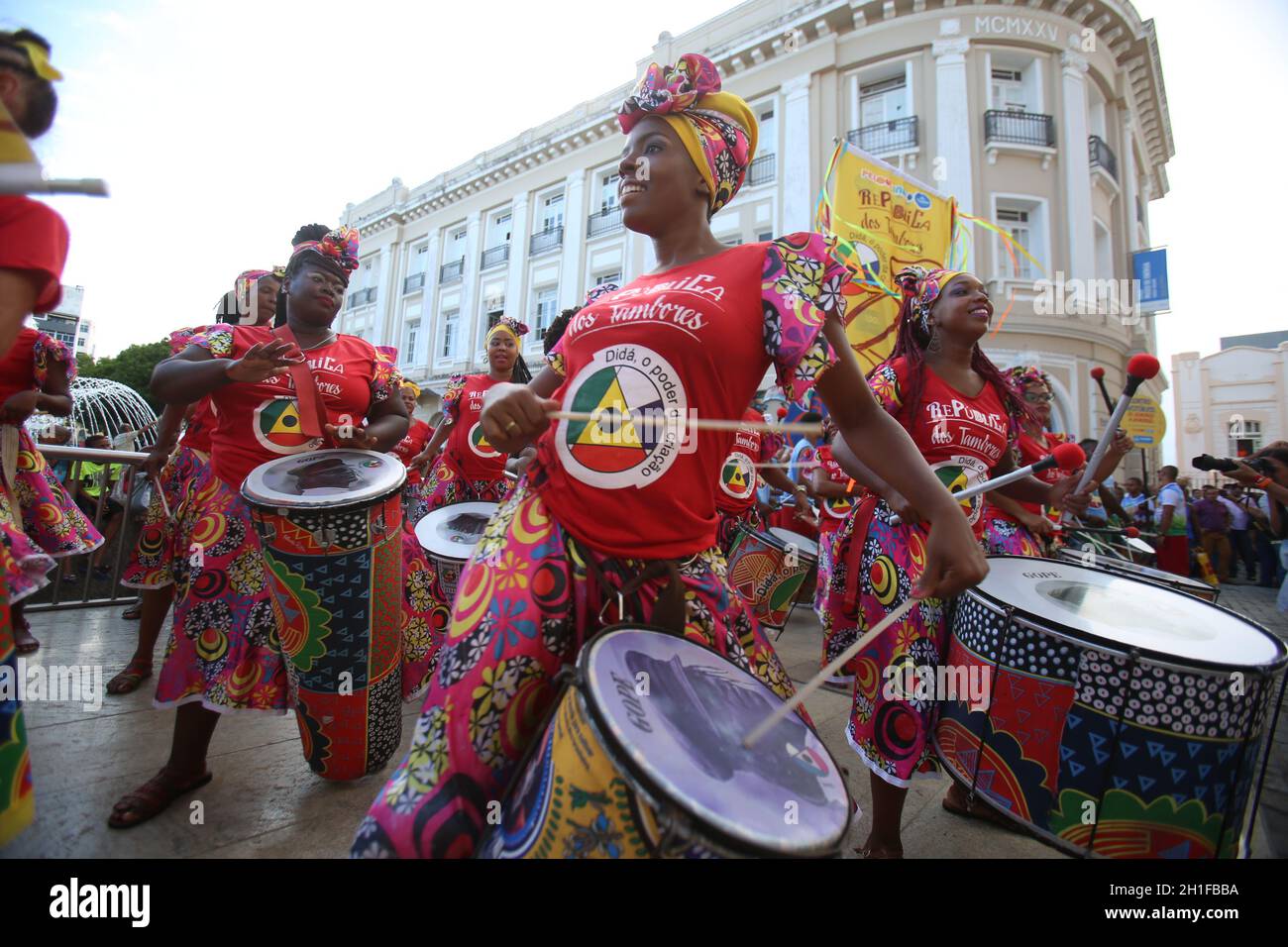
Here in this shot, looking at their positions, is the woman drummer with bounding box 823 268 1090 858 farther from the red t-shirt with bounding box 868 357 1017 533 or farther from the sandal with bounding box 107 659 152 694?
the sandal with bounding box 107 659 152 694

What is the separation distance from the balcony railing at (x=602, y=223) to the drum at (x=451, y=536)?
1876 cm

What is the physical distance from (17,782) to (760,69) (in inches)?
845

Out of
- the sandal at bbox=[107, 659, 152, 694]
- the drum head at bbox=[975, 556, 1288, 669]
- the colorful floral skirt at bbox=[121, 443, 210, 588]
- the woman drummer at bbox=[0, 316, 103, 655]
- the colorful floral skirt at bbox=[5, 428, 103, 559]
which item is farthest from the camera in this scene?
the colorful floral skirt at bbox=[121, 443, 210, 588]

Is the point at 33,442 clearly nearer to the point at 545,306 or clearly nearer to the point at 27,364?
the point at 27,364

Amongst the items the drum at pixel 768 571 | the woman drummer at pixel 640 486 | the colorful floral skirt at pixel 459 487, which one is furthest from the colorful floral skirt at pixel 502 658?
the colorful floral skirt at pixel 459 487

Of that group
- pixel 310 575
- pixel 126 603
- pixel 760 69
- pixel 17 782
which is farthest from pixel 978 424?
pixel 760 69

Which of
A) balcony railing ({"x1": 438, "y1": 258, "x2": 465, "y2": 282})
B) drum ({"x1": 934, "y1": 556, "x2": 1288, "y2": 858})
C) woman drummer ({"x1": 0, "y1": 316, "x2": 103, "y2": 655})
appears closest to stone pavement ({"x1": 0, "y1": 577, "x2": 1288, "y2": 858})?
drum ({"x1": 934, "y1": 556, "x2": 1288, "y2": 858})

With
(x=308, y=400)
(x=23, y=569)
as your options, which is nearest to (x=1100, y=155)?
(x=308, y=400)

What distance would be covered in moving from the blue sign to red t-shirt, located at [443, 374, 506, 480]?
731 inches

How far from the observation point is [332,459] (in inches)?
103

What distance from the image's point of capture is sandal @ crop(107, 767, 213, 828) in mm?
2268

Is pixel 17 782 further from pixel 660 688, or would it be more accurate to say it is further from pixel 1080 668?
pixel 1080 668

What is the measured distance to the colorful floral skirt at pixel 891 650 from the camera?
2.28 meters

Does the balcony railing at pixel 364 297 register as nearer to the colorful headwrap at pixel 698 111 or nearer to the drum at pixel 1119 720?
the colorful headwrap at pixel 698 111
